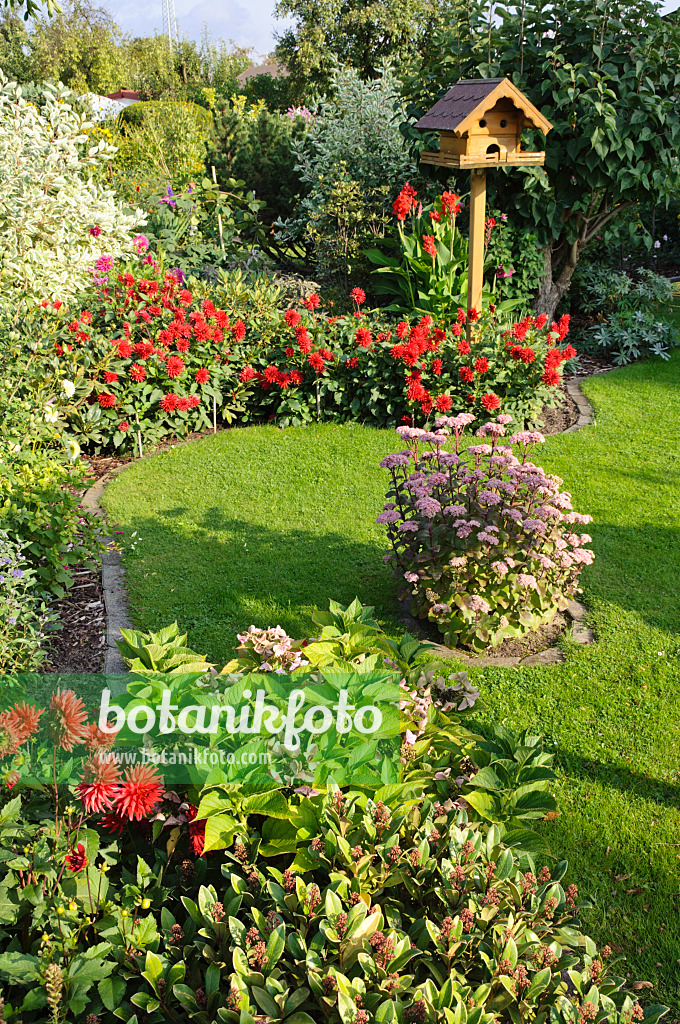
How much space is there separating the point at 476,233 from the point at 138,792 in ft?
18.0

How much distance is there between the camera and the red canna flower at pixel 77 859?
5.73 ft

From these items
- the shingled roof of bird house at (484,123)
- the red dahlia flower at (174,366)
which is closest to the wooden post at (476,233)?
the shingled roof of bird house at (484,123)

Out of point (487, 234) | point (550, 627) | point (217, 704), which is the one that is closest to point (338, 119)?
point (487, 234)

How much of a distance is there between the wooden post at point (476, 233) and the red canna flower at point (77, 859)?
5.31 m

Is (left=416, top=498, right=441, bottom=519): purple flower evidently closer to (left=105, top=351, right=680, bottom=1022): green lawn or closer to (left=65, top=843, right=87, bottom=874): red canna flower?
(left=105, top=351, right=680, bottom=1022): green lawn

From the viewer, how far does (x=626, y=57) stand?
23.6ft

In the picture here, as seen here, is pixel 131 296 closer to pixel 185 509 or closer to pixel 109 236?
pixel 109 236

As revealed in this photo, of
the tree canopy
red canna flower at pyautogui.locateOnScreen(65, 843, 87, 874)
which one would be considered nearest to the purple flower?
red canna flower at pyautogui.locateOnScreen(65, 843, 87, 874)

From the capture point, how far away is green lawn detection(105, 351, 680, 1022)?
2682 mm

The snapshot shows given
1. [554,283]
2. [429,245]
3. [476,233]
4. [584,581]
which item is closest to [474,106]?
[476,233]

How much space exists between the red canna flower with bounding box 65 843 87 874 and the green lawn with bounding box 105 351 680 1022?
158cm

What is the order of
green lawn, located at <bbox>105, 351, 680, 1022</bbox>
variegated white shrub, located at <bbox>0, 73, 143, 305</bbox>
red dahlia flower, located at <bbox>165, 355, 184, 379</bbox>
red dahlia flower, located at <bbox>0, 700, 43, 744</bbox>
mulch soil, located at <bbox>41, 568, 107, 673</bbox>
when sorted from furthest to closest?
red dahlia flower, located at <bbox>165, 355, 184, 379</bbox>
variegated white shrub, located at <bbox>0, 73, 143, 305</bbox>
mulch soil, located at <bbox>41, 568, 107, 673</bbox>
green lawn, located at <bbox>105, 351, 680, 1022</bbox>
red dahlia flower, located at <bbox>0, 700, 43, 744</bbox>

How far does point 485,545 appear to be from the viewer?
354 centimetres

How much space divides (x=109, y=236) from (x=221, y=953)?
475cm
